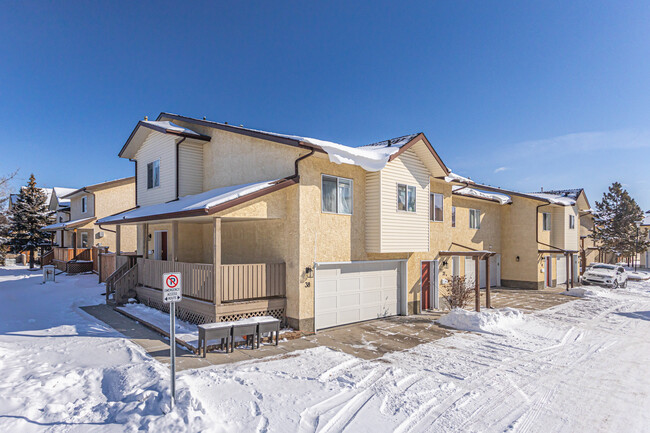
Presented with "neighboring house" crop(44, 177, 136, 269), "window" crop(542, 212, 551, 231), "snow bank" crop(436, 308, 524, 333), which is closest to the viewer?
"snow bank" crop(436, 308, 524, 333)

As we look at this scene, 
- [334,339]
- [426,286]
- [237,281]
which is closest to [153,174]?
[237,281]

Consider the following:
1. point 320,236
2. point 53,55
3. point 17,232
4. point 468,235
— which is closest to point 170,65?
point 53,55

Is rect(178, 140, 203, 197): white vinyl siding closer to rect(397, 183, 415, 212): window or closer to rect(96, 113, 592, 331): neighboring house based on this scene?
rect(96, 113, 592, 331): neighboring house

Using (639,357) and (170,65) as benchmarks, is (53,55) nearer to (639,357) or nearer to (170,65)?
(170,65)

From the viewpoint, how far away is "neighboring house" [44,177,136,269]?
24.9 meters

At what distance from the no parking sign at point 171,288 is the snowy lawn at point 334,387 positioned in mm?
1516

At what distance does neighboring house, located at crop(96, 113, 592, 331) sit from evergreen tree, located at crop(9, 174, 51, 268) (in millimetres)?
23417

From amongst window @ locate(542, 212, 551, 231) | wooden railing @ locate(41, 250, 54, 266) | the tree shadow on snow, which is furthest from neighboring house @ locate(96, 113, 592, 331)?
wooden railing @ locate(41, 250, 54, 266)

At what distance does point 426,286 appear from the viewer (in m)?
15.5

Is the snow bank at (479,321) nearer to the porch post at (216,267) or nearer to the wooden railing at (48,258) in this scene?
the porch post at (216,267)

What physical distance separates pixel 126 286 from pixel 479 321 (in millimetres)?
13371

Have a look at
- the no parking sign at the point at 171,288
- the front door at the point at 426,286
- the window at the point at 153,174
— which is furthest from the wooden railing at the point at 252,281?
the window at the point at 153,174

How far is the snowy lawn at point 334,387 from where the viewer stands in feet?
17.5

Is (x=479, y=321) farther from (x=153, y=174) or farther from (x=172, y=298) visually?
(x=153, y=174)
